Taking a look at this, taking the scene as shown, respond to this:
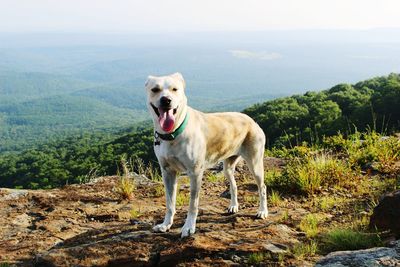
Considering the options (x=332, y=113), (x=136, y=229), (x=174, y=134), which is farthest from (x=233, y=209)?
(x=332, y=113)

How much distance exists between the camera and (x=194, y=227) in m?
5.96

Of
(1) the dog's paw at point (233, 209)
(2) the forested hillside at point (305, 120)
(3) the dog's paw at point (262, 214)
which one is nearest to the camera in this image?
(3) the dog's paw at point (262, 214)

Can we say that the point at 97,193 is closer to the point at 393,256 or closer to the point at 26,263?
the point at 26,263

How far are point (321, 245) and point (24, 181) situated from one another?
4608 cm

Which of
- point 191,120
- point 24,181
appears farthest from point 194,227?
point 24,181

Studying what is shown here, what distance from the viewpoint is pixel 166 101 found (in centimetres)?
534

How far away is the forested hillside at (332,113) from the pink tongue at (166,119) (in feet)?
87.2

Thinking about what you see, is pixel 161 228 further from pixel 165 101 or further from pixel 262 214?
pixel 165 101

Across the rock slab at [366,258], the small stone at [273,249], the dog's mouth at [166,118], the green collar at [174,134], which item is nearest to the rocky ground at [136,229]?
the small stone at [273,249]

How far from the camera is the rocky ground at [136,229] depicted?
17.7 feet

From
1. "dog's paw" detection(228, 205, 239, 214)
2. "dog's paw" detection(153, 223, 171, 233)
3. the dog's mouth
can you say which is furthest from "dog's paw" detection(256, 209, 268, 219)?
the dog's mouth

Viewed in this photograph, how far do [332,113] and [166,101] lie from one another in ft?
120

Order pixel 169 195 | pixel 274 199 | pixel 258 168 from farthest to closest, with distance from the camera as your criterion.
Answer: pixel 274 199, pixel 258 168, pixel 169 195

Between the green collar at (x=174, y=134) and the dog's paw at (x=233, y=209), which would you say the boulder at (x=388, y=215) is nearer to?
the dog's paw at (x=233, y=209)
